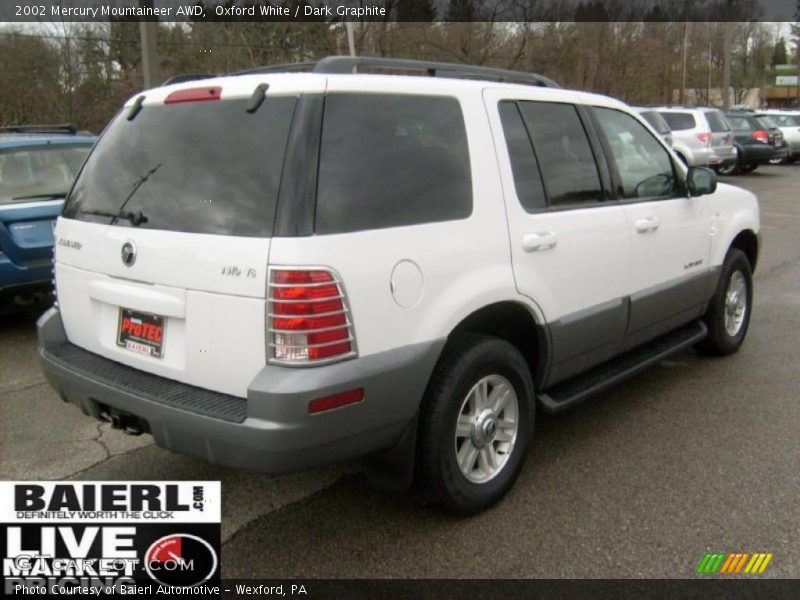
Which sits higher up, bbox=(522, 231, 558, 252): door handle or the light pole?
the light pole

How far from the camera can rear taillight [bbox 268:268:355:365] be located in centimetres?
255

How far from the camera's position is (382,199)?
9.21ft

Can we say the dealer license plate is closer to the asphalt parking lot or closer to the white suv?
the white suv

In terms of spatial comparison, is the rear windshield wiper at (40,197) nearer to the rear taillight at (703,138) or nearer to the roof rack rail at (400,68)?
the roof rack rail at (400,68)

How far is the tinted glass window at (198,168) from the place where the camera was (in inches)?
105

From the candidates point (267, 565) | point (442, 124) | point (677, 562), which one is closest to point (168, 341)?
point (267, 565)

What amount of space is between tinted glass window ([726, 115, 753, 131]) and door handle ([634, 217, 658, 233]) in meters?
20.5

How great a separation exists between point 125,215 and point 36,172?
380 centimetres

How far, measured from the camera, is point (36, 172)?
622cm

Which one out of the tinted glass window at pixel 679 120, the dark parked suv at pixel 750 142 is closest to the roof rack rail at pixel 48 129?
the tinted glass window at pixel 679 120

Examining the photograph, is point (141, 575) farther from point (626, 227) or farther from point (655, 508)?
point (626, 227)

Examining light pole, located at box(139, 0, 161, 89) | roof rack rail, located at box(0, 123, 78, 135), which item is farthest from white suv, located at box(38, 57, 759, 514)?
light pole, located at box(139, 0, 161, 89)

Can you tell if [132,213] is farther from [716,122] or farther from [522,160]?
[716,122]

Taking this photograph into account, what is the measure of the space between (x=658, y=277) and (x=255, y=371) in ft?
8.74
